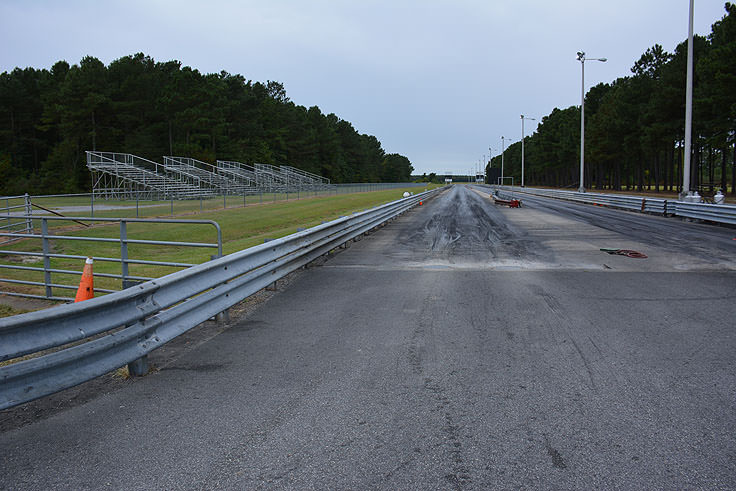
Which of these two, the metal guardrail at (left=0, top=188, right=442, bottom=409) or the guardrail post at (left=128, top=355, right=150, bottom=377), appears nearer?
the metal guardrail at (left=0, top=188, right=442, bottom=409)

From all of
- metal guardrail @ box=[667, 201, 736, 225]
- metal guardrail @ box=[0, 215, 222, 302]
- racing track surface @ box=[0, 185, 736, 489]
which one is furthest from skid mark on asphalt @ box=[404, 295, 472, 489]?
metal guardrail @ box=[667, 201, 736, 225]

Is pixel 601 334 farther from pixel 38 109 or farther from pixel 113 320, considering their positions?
pixel 38 109

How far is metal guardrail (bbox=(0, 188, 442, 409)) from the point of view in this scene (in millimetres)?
3646

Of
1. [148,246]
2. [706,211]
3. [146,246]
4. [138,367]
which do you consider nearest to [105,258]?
[138,367]

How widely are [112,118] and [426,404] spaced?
236 ft

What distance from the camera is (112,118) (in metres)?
67.1

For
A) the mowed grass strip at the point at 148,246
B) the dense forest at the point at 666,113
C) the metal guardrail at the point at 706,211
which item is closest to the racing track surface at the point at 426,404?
the mowed grass strip at the point at 148,246

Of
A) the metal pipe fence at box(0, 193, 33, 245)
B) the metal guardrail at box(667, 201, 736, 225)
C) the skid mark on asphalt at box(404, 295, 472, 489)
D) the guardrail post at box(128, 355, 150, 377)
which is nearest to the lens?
the skid mark on asphalt at box(404, 295, 472, 489)

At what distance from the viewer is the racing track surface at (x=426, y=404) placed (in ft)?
10.7

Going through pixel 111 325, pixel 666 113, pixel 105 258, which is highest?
pixel 666 113

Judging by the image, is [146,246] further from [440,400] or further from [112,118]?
[112,118]

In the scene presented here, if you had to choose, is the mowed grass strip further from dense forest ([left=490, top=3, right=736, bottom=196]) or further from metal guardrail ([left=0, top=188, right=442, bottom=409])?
dense forest ([left=490, top=3, right=736, bottom=196])

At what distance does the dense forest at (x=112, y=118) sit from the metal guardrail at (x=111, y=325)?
6070cm

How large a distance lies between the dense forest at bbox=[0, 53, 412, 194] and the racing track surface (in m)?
61.9
